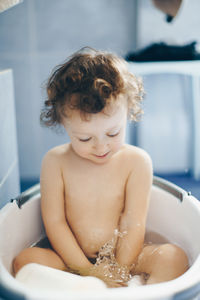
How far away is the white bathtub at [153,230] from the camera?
53cm

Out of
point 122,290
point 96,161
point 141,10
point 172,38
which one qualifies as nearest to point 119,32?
point 141,10

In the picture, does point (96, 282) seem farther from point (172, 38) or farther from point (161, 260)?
point (172, 38)

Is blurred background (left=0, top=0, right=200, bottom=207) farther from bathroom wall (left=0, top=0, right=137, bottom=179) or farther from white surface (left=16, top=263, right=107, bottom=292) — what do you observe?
white surface (left=16, top=263, right=107, bottom=292)

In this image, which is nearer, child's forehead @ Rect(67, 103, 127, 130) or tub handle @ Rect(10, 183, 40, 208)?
child's forehead @ Rect(67, 103, 127, 130)

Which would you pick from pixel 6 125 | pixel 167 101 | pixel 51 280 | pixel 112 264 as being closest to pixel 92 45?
pixel 167 101

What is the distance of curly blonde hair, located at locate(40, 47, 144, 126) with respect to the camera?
0.76 metres

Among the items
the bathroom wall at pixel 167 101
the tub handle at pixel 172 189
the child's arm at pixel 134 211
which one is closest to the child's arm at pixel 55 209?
the child's arm at pixel 134 211

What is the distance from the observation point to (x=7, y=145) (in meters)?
1.08

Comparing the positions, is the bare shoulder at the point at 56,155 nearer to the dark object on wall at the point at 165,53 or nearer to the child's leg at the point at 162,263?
the child's leg at the point at 162,263

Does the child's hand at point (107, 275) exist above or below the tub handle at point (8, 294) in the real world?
below

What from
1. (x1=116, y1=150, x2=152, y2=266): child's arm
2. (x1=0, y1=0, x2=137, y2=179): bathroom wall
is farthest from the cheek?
(x1=0, y1=0, x2=137, y2=179): bathroom wall

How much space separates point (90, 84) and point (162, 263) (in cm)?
45

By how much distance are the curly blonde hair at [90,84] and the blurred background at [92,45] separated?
83 centimetres

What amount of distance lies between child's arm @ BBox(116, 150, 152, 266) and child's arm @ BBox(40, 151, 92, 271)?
0.37 feet
